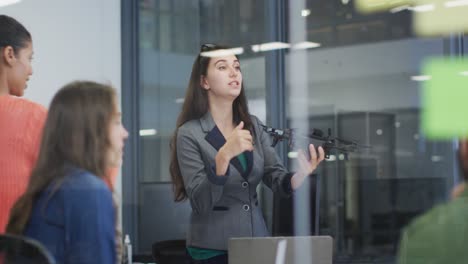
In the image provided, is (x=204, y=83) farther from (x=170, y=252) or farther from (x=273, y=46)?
(x=170, y=252)

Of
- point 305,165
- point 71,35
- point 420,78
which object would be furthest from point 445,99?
point 71,35

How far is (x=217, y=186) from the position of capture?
2652 millimetres

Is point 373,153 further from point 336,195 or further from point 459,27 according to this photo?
point 459,27

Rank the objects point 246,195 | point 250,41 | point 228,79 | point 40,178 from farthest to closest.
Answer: point 250,41 < point 228,79 < point 246,195 < point 40,178

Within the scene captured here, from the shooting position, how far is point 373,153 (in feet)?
11.7

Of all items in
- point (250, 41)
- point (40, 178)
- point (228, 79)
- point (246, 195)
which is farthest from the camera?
point (250, 41)

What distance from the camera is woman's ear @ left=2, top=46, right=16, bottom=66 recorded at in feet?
8.32

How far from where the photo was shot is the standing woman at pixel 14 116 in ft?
7.57

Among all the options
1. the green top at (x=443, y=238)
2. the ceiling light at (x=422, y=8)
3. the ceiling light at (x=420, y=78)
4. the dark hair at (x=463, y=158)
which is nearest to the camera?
the green top at (x=443, y=238)

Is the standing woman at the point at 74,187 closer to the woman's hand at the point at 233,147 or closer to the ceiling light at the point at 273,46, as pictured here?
the woman's hand at the point at 233,147

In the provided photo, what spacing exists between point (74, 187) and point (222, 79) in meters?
1.22

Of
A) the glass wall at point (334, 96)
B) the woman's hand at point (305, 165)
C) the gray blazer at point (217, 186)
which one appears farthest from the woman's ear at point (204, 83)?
the woman's hand at point (305, 165)

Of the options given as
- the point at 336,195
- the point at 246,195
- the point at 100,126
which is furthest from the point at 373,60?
the point at 100,126

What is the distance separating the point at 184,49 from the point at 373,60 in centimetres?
90
